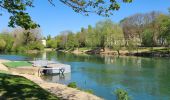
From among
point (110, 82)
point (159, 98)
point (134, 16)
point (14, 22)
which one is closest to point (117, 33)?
point (134, 16)

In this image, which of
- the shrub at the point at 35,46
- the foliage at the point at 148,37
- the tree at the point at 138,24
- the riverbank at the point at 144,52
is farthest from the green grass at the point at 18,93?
the shrub at the point at 35,46

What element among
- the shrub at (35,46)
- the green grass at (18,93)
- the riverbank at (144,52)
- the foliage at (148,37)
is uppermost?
the foliage at (148,37)

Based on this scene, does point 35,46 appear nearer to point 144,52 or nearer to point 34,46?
point 34,46

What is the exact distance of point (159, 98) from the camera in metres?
28.8

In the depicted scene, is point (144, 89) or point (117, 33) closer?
point (144, 89)

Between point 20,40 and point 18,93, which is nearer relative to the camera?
point 18,93

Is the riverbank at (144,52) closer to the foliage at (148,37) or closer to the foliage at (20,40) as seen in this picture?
the foliage at (148,37)

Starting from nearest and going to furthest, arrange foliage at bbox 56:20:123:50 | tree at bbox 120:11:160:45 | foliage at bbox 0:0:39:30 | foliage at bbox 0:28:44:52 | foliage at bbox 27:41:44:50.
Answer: foliage at bbox 0:0:39:30
foliage at bbox 56:20:123:50
tree at bbox 120:11:160:45
foliage at bbox 0:28:44:52
foliage at bbox 27:41:44:50

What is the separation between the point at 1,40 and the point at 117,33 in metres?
47.3

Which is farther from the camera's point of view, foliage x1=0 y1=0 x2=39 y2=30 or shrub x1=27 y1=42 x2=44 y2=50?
shrub x1=27 y1=42 x2=44 y2=50

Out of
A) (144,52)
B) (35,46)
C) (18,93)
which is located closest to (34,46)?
(35,46)

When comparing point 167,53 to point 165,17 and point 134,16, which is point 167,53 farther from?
point 134,16

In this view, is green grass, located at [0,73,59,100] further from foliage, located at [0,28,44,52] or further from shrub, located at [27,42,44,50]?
shrub, located at [27,42,44,50]

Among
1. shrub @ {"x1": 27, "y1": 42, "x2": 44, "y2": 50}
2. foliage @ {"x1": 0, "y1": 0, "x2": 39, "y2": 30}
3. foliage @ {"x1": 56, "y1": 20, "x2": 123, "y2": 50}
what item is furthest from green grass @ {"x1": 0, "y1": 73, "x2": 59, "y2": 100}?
shrub @ {"x1": 27, "y1": 42, "x2": 44, "y2": 50}
